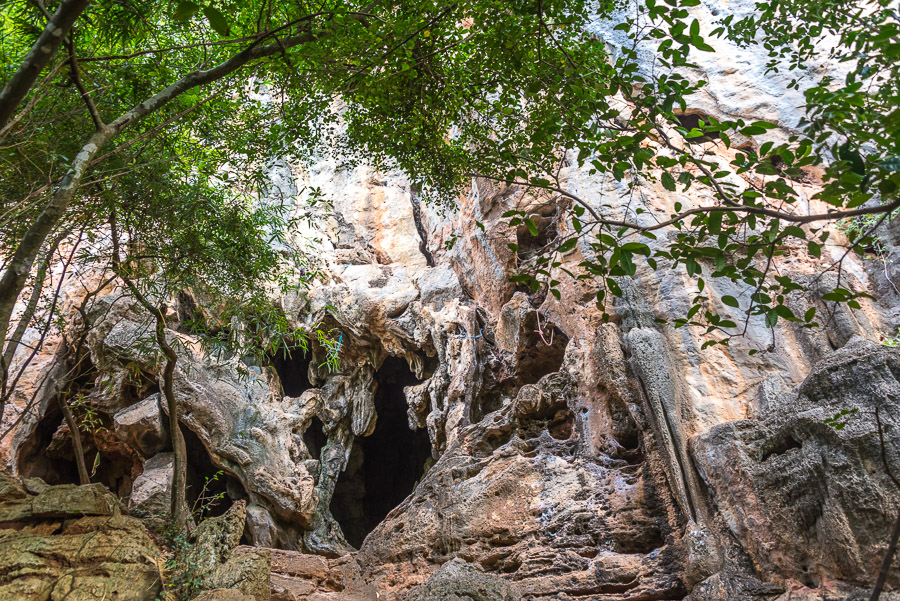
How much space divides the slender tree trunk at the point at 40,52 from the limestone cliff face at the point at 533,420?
3846mm

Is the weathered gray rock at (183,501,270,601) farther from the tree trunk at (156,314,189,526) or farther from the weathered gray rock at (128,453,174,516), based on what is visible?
the weathered gray rock at (128,453,174,516)

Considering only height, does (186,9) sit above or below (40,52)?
below

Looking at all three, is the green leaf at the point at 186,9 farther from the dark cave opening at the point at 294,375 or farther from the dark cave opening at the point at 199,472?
the dark cave opening at the point at 294,375

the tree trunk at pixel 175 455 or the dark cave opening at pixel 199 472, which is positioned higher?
the dark cave opening at pixel 199 472

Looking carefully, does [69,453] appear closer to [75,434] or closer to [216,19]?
[75,434]

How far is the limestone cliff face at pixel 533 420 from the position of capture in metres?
5.05

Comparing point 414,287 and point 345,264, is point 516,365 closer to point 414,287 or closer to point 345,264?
point 414,287

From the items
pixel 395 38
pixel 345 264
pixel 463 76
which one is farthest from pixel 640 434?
pixel 345 264

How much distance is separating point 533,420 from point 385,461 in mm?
10311

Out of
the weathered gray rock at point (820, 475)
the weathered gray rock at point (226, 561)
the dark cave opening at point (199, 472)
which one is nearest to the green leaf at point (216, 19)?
the weathered gray rock at point (820, 475)

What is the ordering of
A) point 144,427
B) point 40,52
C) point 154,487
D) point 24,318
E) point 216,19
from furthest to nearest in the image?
1. point 144,427
2. point 154,487
3. point 24,318
4. point 40,52
5. point 216,19

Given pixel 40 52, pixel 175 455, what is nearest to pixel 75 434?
pixel 175 455

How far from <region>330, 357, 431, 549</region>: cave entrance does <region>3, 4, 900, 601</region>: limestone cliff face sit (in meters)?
0.10

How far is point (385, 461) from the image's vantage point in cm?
1797
